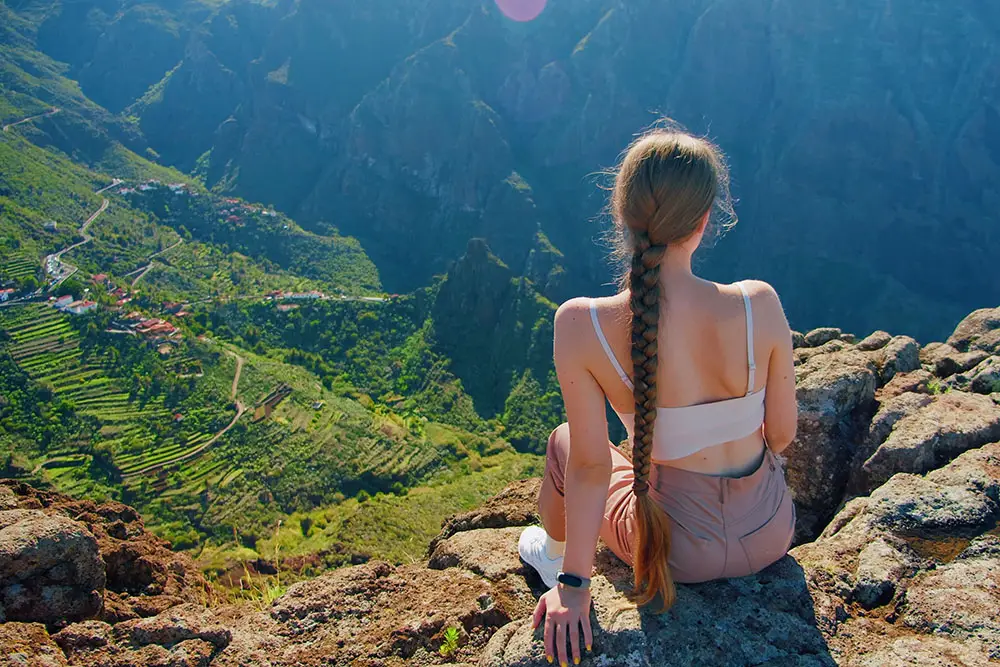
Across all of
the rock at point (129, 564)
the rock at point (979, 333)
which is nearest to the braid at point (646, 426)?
the rock at point (129, 564)

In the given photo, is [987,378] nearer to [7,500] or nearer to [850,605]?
[850,605]

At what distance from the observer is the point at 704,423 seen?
9.29ft

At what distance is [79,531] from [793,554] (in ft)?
13.9

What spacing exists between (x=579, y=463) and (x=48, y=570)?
10.3ft

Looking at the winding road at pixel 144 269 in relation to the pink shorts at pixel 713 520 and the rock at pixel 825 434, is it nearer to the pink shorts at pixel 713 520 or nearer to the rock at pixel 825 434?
the rock at pixel 825 434

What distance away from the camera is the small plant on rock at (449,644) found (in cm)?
320

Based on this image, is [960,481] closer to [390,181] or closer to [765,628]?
[765,628]

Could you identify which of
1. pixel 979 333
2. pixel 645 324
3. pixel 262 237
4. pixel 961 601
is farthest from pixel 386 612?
pixel 262 237

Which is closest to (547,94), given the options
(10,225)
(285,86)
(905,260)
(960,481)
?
(285,86)

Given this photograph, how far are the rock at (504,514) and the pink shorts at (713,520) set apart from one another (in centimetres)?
211

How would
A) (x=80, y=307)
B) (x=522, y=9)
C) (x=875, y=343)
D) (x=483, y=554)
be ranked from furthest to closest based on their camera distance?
1. (x=522, y=9)
2. (x=80, y=307)
3. (x=875, y=343)
4. (x=483, y=554)

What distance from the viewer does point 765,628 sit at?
2.80m

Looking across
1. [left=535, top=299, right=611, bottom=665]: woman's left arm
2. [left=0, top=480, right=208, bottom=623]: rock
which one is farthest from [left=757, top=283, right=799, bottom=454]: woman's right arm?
[left=0, top=480, right=208, bottom=623]: rock

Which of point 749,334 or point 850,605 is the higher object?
point 749,334
